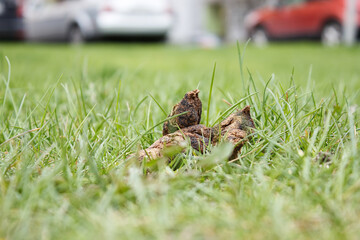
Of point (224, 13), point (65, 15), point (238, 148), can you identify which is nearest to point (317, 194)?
point (238, 148)

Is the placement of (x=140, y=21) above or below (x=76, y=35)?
above

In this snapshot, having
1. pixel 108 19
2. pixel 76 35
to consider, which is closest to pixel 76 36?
pixel 76 35

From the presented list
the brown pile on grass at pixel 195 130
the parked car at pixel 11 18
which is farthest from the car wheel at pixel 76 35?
the brown pile on grass at pixel 195 130

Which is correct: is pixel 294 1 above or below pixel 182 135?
above

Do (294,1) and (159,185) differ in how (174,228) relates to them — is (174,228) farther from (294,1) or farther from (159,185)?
(294,1)

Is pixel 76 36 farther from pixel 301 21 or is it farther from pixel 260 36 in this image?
pixel 260 36

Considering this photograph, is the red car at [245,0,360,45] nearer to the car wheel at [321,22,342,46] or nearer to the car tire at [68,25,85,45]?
the car wheel at [321,22,342,46]

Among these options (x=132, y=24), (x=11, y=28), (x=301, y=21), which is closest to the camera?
(x=132, y=24)

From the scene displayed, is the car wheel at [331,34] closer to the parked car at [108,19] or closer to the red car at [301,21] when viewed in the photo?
the red car at [301,21]

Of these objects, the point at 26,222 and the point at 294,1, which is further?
the point at 294,1
